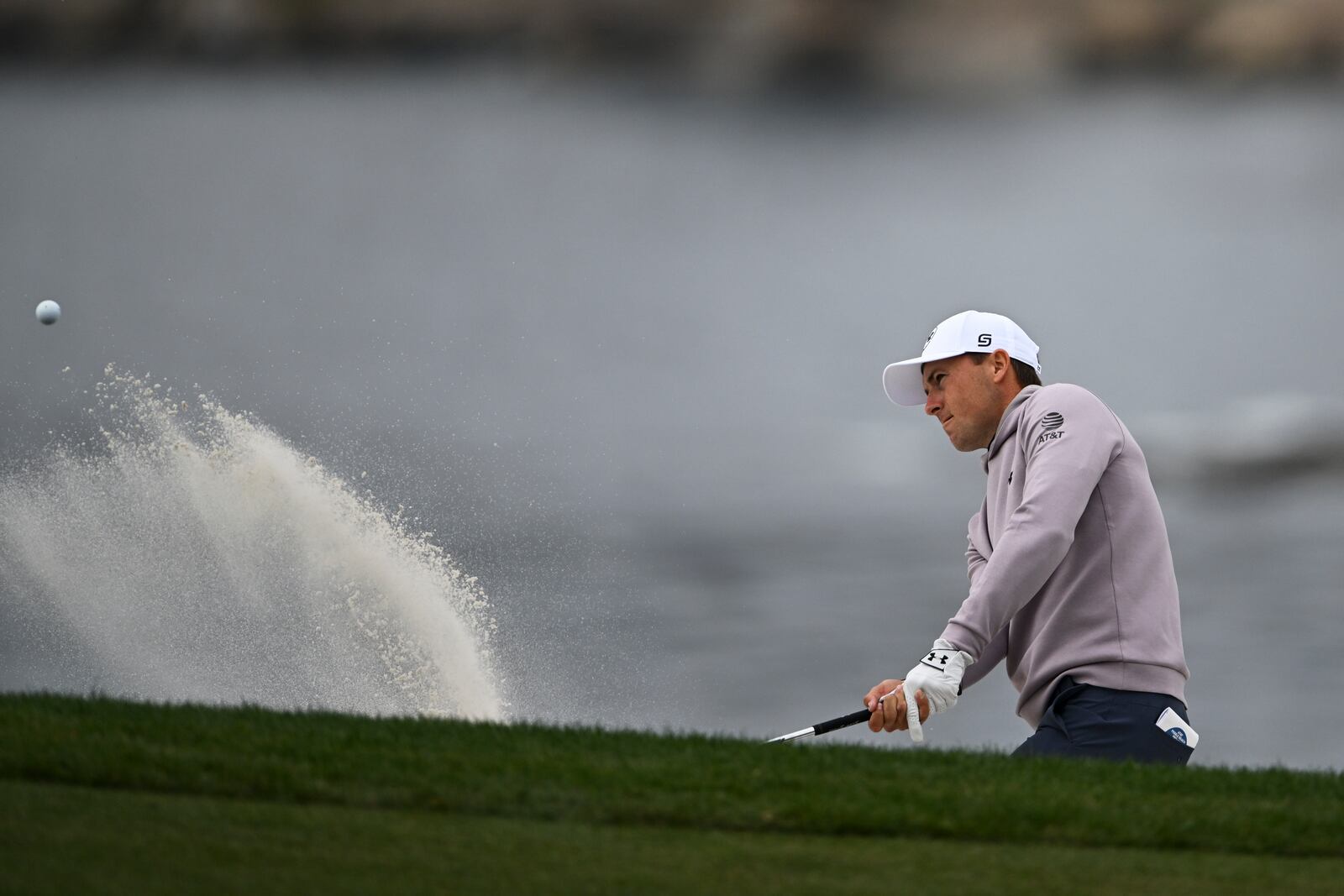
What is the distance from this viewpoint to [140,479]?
40.7ft

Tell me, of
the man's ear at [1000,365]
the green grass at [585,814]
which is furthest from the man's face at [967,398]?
the green grass at [585,814]

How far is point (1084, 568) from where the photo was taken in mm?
3688

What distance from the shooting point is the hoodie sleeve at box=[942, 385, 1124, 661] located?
357cm

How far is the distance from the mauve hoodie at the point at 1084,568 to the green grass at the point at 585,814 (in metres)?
0.51

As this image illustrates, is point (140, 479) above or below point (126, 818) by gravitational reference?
above

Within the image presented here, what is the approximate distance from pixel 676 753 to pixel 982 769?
573 millimetres

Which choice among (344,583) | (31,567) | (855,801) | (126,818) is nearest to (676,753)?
(855,801)

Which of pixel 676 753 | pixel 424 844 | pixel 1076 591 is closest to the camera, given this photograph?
pixel 424 844

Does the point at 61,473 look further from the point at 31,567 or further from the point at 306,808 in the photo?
the point at 306,808

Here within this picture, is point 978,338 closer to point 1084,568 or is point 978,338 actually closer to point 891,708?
point 1084,568

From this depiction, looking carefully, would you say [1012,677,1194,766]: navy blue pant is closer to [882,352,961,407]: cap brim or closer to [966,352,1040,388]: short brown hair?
[966,352,1040,388]: short brown hair

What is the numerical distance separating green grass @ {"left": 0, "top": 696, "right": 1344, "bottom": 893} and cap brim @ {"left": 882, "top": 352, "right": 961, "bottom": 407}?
1394mm

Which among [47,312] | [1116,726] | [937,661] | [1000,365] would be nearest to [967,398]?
[1000,365]

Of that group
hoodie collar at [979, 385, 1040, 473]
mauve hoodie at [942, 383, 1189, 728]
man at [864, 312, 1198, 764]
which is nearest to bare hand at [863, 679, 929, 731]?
man at [864, 312, 1198, 764]
